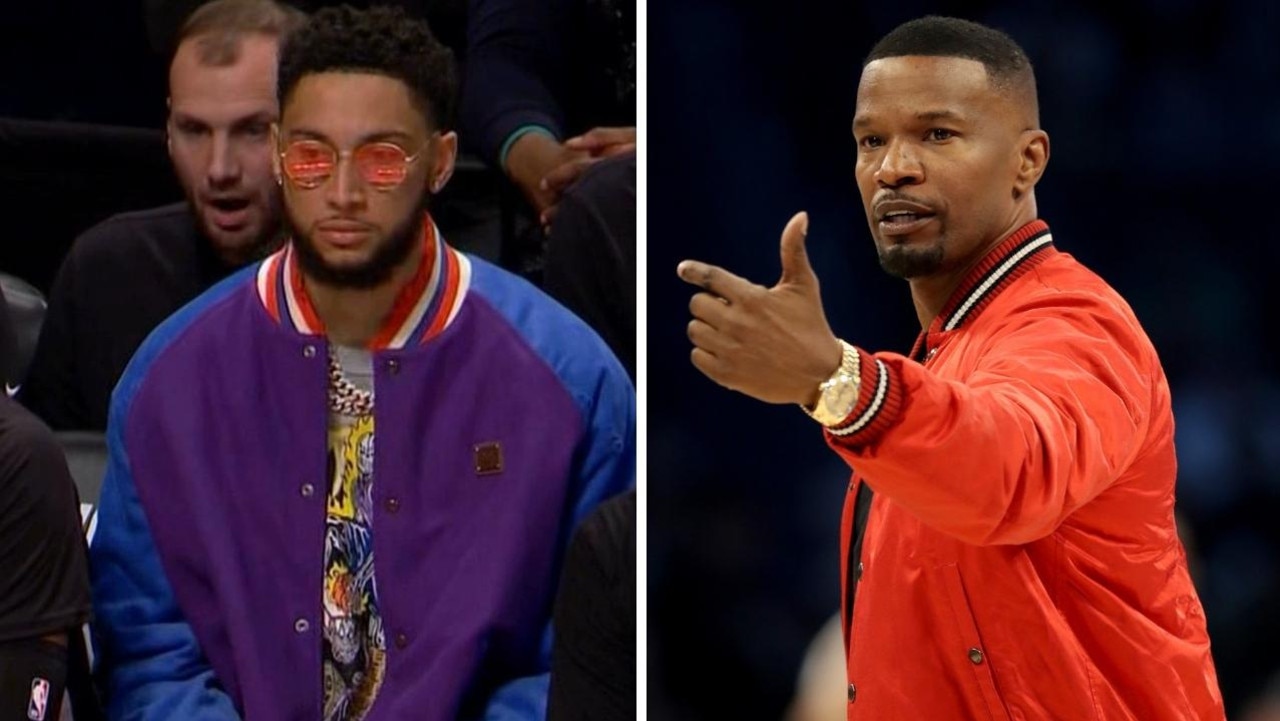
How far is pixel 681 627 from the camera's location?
2.11 meters

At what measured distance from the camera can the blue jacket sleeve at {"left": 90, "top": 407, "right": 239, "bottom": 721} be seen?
6.40ft

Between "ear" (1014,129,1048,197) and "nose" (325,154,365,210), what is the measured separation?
2.32 feet

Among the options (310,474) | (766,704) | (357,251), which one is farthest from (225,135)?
(766,704)

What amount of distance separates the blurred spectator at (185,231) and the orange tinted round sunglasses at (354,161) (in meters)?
0.05

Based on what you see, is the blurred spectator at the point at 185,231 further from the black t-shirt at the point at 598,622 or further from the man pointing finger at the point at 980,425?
the man pointing finger at the point at 980,425

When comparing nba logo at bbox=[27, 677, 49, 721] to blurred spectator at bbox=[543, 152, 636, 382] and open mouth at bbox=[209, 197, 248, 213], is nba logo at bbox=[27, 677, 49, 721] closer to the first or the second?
open mouth at bbox=[209, 197, 248, 213]

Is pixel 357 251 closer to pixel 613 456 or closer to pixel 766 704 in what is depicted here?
pixel 613 456

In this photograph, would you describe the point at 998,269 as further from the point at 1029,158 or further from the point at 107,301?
the point at 107,301

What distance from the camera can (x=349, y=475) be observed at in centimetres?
198

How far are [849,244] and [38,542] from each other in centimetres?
97

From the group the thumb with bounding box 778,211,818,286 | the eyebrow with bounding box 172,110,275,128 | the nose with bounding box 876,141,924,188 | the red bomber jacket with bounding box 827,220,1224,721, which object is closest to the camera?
the thumb with bounding box 778,211,818,286

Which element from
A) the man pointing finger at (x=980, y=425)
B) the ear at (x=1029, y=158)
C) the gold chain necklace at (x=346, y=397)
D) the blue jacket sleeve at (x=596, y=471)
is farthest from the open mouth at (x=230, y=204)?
the ear at (x=1029, y=158)

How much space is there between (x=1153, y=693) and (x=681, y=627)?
664 millimetres

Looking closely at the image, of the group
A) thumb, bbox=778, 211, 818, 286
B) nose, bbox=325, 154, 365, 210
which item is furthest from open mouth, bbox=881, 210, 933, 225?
nose, bbox=325, 154, 365, 210
